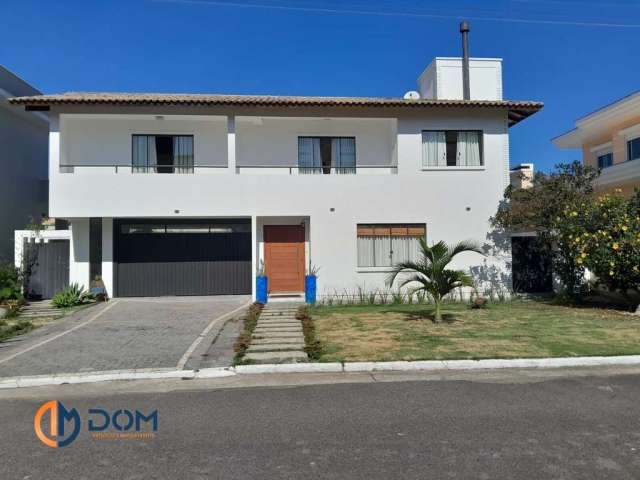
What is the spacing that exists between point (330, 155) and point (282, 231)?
3.12 m

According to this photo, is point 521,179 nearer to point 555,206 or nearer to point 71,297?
point 555,206

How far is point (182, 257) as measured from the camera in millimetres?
15734

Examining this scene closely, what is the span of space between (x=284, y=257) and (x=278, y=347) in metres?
7.59

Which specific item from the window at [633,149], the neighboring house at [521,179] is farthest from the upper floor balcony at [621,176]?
the neighboring house at [521,179]

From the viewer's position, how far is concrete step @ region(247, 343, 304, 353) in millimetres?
8312

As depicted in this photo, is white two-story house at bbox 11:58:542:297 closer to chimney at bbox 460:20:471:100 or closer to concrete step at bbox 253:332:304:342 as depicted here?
chimney at bbox 460:20:471:100

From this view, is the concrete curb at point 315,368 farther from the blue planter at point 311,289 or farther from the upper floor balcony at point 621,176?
the upper floor balcony at point 621,176

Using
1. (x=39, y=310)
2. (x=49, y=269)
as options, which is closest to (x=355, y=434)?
(x=39, y=310)

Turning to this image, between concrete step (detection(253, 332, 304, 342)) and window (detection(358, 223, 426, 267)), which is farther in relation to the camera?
window (detection(358, 223, 426, 267))

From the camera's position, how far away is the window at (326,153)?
1612 centimetres

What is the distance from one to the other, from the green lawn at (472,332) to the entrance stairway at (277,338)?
49cm

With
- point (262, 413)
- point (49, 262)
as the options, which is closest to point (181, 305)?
point (49, 262)

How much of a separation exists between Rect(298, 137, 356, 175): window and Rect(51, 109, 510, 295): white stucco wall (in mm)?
694

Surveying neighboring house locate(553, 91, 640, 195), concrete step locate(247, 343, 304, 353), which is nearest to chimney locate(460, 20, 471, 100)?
neighboring house locate(553, 91, 640, 195)
